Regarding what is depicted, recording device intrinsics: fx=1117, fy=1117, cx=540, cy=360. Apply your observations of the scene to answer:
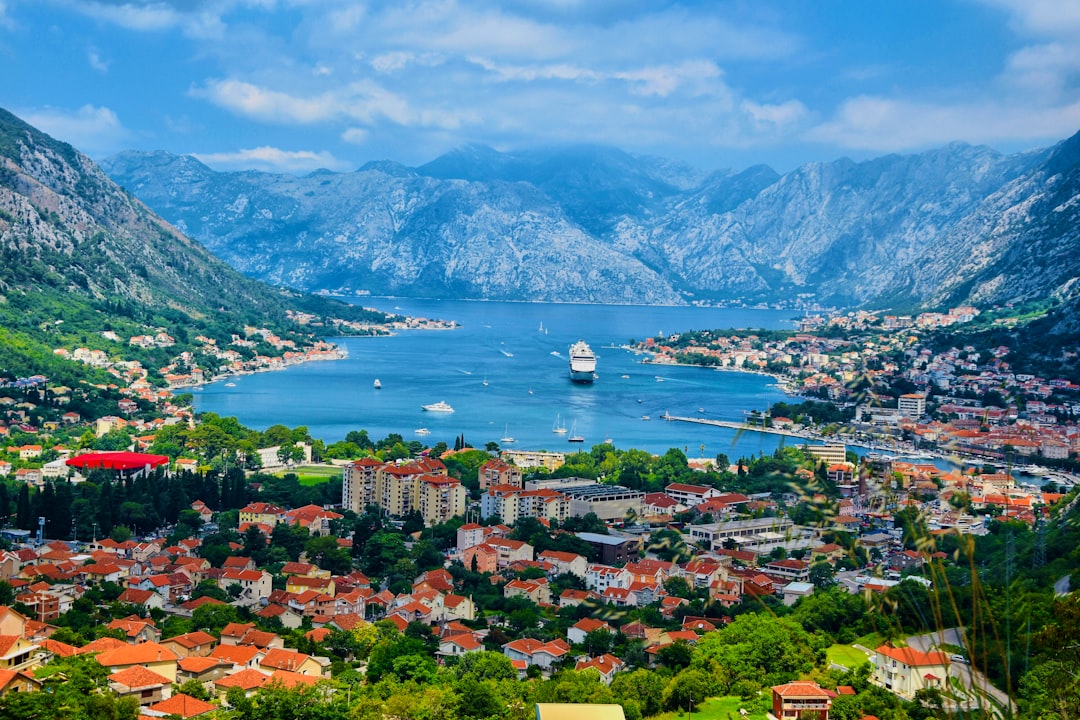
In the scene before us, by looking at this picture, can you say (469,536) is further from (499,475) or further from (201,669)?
(201,669)

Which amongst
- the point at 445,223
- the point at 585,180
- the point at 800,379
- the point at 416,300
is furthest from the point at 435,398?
the point at 585,180

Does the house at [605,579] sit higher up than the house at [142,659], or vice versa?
the house at [142,659]

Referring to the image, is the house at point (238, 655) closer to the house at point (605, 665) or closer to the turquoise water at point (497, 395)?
the house at point (605, 665)

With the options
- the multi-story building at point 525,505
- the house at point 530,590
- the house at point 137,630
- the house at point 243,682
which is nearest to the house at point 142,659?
the house at point 243,682

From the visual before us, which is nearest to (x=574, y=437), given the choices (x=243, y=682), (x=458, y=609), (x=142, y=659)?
(x=458, y=609)

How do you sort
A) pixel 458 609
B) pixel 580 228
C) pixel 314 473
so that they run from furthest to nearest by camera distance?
pixel 580 228
pixel 314 473
pixel 458 609

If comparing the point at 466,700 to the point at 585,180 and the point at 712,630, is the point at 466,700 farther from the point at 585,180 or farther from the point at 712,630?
the point at 585,180
